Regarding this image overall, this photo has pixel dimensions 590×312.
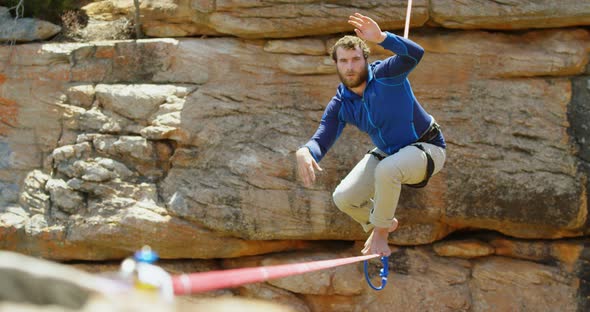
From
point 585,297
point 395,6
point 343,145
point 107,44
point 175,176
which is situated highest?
point 395,6

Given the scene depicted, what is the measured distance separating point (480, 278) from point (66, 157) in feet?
15.9

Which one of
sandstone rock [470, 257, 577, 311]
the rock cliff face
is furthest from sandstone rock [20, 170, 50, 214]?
sandstone rock [470, 257, 577, 311]

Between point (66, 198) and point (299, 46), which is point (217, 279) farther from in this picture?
point (66, 198)

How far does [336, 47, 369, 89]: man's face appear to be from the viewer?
242 inches

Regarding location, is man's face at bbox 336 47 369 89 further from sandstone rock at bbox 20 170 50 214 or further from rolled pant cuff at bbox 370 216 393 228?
sandstone rock at bbox 20 170 50 214

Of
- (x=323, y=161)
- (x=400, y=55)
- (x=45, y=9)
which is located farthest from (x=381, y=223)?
(x=45, y=9)

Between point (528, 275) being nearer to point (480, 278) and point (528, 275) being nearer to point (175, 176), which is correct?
point (480, 278)

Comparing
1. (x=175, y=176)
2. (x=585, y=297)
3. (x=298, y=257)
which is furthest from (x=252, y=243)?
(x=585, y=297)

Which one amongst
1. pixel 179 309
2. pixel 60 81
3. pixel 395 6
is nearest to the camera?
pixel 179 309

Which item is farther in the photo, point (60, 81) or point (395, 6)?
point (60, 81)

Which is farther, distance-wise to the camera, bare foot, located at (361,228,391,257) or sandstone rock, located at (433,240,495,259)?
sandstone rock, located at (433,240,495,259)

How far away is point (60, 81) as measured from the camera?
364 inches

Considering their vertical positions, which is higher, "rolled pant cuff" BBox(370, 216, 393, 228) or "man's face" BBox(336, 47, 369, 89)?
"man's face" BBox(336, 47, 369, 89)

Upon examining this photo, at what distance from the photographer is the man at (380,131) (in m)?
6.12
